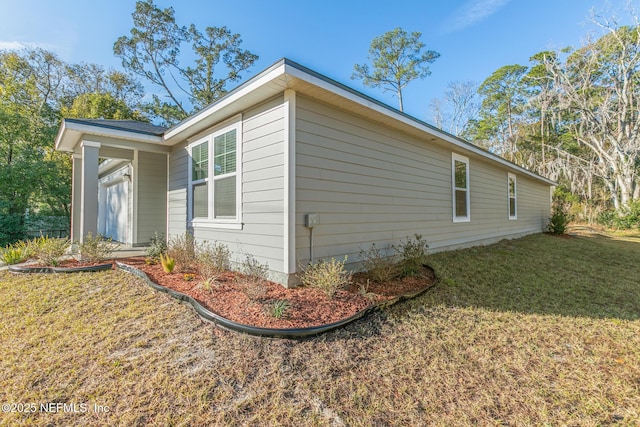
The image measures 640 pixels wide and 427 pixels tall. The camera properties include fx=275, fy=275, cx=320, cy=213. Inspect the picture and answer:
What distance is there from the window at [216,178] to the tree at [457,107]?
77.4 feet

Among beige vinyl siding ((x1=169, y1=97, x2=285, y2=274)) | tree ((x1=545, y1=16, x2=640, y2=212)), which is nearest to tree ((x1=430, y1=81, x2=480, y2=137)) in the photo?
tree ((x1=545, y1=16, x2=640, y2=212))

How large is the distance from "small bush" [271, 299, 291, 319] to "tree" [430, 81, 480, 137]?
25.4 metres

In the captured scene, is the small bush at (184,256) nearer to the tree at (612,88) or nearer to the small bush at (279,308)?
the small bush at (279,308)

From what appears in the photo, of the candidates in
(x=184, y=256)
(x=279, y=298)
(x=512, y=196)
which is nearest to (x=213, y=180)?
(x=184, y=256)

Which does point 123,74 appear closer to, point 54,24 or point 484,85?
point 54,24

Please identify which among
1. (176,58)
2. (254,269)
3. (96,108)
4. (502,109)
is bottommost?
(254,269)

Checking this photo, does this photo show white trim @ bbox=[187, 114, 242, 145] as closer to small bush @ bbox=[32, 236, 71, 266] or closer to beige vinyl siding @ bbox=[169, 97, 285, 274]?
beige vinyl siding @ bbox=[169, 97, 285, 274]

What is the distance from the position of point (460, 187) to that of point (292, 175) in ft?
18.5

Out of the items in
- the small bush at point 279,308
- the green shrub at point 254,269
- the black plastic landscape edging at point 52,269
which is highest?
the green shrub at point 254,269

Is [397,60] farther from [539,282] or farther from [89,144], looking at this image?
[89,144]

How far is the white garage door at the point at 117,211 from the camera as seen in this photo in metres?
8.34

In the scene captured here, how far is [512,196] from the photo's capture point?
10469 mm

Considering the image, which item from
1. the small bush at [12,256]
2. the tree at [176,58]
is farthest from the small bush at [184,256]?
the tree at [176,58]

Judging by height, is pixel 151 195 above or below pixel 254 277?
above
